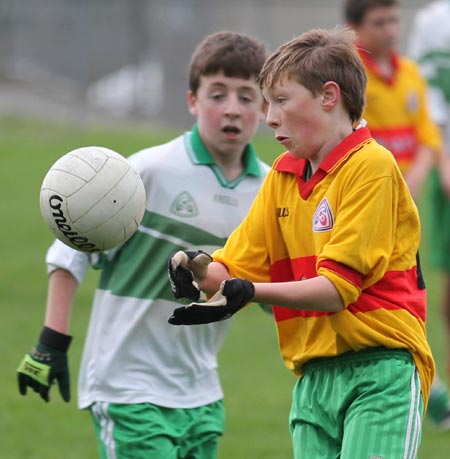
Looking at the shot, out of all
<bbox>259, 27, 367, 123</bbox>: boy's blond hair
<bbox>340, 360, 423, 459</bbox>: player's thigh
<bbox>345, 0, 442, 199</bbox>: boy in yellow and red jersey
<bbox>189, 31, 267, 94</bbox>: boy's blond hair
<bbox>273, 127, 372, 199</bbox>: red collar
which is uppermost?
<bbox>345, 0, 442, 199</bbox>: boy in yellow and red jersey

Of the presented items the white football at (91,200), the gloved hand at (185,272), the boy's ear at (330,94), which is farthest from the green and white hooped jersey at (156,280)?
the boy's ear at (330,94)

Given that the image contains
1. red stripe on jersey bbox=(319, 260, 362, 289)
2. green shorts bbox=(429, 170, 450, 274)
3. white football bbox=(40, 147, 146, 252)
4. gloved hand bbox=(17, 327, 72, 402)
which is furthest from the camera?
green shorts bbox=(429, 170, 450, 274)

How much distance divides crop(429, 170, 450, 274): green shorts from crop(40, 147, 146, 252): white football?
4.86 meters

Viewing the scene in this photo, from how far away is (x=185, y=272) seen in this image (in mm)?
4125

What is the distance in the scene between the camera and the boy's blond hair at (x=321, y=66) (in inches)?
165

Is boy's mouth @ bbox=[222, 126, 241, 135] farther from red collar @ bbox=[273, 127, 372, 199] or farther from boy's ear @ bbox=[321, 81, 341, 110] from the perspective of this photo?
boy's ear @ bbox=[321, 81, 341, 110]

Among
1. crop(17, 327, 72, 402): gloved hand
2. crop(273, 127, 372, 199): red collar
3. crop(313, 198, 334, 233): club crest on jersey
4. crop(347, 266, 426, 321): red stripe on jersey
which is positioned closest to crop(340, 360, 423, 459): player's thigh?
crop(347, 266, 426, 321): red stripe on jersey

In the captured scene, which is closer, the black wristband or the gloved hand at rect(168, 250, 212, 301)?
the gloved hand at rect(168, 250, 212, 301)

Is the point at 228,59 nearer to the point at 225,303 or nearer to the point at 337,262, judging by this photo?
the point at 337,262

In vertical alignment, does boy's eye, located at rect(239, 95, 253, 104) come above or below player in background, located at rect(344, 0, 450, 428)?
below

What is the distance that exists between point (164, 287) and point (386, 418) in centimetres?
127

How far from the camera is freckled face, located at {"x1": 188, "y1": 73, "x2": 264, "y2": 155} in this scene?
201 inches

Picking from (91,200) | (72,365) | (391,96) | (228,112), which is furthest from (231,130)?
(72,365)

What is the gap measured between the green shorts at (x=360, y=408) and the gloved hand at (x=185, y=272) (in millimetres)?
530
